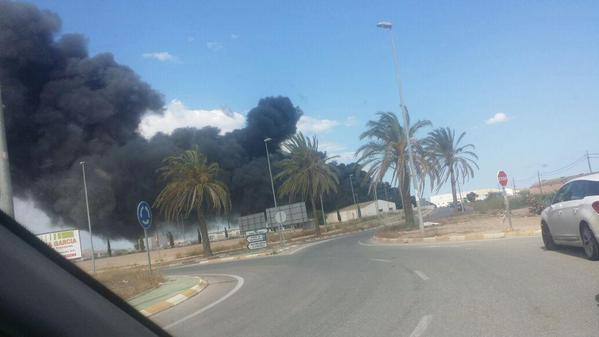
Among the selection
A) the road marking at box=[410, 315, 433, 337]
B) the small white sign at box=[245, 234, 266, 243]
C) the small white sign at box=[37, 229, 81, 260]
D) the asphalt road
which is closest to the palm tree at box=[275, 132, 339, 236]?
the small white sign at box=[245, 234, 266, 243]

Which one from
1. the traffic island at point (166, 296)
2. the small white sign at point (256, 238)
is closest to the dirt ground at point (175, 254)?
the small white sign at point (256, 238)

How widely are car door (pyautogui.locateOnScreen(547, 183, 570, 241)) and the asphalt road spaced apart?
523 millimetres

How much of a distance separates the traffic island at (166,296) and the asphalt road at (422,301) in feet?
1.26

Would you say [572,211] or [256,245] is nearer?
[572,211]

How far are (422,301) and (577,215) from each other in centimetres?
427

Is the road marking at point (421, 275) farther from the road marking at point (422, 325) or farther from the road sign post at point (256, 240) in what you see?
the road sign post at point (256, 240)

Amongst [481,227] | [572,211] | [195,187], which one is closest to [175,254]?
[195,187]

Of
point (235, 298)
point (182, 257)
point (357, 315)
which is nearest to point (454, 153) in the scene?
point (182, 257)

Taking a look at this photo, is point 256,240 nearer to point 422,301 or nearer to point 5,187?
point 422,301

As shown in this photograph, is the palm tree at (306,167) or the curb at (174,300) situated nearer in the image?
the curb at (174,300)

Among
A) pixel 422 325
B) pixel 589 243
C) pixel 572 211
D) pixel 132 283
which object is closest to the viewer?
pixel 422 325

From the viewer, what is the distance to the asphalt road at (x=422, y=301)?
6812mm

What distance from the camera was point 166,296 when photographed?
1366 centimetres

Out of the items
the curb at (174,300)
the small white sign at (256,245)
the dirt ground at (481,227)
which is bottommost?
the dirt ground at (481,227)
